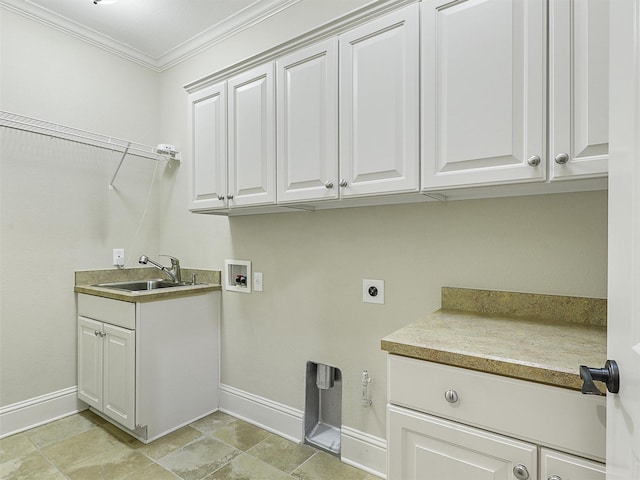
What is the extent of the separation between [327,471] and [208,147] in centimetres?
188

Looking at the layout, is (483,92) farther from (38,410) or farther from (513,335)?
(38,410)

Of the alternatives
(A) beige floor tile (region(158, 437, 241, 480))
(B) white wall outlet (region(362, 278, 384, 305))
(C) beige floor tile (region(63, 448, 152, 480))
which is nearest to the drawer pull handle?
(B) white wall outlet (region(362, 278, 384, 305))

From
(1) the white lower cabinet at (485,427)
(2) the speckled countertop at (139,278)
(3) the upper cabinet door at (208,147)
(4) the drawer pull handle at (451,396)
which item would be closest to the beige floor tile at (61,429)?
(2) the speckled countertop at (139,278)

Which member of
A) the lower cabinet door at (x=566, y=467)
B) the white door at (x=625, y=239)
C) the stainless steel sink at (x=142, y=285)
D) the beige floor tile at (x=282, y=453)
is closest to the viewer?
the white door at (x=625, y=239)

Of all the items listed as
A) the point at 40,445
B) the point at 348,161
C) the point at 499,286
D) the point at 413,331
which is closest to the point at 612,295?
the point at 413,331

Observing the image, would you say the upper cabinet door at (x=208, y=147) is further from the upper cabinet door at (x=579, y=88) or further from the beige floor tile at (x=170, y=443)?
the upper cabinet door at (x=579, y=88)

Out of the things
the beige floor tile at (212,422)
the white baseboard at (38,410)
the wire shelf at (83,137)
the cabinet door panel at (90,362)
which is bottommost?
the beige floor tile at (212,422)

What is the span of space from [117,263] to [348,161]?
2.06m

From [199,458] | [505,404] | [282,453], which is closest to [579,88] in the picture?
[505,404]

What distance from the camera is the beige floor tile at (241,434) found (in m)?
2.10

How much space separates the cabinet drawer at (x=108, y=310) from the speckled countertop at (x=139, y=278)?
4 cm

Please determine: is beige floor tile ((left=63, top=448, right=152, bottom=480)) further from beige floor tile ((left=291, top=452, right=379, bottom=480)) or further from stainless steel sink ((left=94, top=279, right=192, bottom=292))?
stainless steel sink ((left=94, top=279, right=192, bottom=292))

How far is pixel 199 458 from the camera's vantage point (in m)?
1.95

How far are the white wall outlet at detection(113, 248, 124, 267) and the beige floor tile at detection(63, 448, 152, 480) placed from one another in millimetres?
1266
